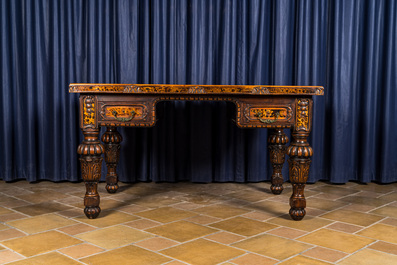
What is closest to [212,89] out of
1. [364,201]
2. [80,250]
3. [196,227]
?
[196,227]

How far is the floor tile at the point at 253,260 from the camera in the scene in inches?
68.0

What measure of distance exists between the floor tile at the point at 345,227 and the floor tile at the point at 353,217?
7cm

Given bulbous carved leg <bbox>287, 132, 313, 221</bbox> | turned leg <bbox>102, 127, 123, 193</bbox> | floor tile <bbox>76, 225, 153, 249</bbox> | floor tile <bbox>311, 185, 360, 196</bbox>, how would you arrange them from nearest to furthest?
floor tile <bbox>76, 225, 153, 249</bbox> < bulbous carved leg <bbox>287, 132, 313, 221</bbox> < turned leg <bbox>102, 127, 123, 193</bbox> < floor tile <bbox>311, 185, 360, 196</bbox>

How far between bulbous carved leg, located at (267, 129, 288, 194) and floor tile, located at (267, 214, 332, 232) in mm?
544

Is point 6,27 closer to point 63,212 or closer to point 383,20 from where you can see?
point 63,212

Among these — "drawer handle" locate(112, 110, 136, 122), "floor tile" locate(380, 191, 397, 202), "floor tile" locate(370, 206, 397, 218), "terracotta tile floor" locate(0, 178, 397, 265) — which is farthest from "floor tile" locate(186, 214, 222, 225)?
"floor tile" locate(380, 191, 397, 202)

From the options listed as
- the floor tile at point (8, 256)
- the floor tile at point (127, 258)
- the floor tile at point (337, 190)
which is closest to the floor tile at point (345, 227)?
the floor tile at point (337, 190)

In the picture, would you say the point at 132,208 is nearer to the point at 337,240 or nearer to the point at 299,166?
the point at 299,166

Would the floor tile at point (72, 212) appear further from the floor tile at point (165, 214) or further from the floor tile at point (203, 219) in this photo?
the floor tile at point (203, 219)

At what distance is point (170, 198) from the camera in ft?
9.48

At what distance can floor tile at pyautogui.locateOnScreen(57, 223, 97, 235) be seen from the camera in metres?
2.12

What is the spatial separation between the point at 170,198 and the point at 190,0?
1.58m

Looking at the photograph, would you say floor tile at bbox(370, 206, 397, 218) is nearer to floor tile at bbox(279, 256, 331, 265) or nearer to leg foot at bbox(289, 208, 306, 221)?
leg foot at bbox(289, 208, 306, 221)

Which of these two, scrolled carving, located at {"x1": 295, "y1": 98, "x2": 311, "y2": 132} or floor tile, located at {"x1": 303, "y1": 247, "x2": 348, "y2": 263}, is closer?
floor tile, located at {"x1": 303, "y1": 247, "x2": 348, "y2": 263}
